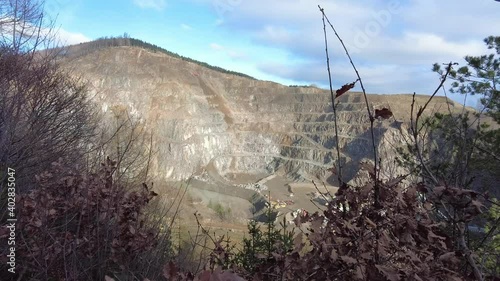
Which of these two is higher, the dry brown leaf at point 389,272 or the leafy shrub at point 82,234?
the dry brown leaf at point 389,272

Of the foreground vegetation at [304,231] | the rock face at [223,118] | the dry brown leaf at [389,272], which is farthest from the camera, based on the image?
the rock face at [223,118]

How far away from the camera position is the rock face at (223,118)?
66.3 m

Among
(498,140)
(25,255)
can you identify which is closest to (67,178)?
(25,255)

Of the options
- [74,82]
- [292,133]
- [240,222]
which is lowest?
[240,222]

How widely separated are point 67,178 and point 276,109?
261ft

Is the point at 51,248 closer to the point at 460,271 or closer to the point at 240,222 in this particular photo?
the point at 460,271

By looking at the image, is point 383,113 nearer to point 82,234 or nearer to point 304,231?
point 304,231

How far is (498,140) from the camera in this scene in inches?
450

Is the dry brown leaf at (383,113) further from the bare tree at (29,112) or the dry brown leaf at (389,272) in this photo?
the bare tree at (29,112)

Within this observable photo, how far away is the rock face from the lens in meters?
66.3

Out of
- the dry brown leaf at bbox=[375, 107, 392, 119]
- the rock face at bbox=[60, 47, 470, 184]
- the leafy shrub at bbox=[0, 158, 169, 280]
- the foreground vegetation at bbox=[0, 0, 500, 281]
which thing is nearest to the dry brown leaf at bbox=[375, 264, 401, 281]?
the foreground vegetation at bbox=[0, 0, 500, 281]

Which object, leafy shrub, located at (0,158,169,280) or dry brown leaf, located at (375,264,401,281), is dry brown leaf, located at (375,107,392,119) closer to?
dry brown leaf, located at (375,264,401,281)

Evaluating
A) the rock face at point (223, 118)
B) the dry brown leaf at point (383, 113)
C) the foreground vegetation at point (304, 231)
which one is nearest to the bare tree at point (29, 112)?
the foreground vegetation at point (304, 231)

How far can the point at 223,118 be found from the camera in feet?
255
